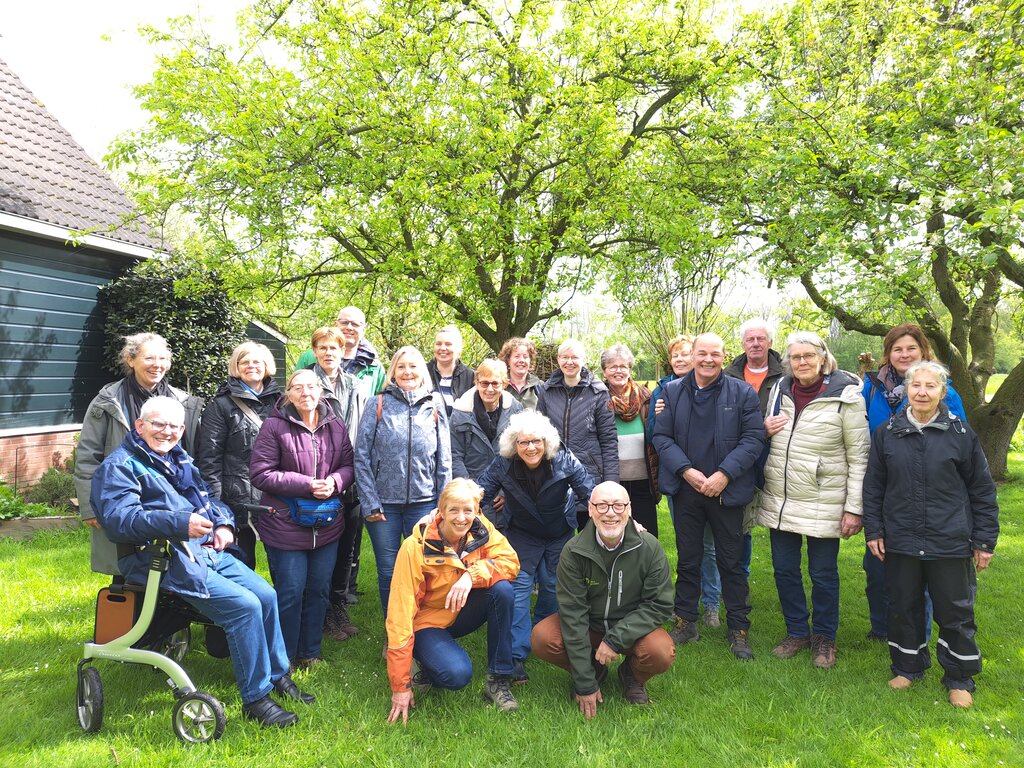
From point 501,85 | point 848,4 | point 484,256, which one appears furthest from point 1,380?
point 848,4

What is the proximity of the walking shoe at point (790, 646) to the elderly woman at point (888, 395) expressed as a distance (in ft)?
1.84

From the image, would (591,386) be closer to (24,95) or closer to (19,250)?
(19,250)

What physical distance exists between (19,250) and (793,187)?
9.69m

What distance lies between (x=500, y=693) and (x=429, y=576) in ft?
2.47

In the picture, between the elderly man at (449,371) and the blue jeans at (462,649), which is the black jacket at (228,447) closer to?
the elderly man at (449,371)

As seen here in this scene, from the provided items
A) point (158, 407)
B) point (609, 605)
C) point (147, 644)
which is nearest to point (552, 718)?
point (609, 605)

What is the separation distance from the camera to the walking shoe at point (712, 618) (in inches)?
188

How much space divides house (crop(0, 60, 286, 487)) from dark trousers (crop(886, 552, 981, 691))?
966 centimetres

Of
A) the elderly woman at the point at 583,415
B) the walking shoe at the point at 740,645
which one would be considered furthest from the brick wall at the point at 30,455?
the walking shoe at the point at 740,645

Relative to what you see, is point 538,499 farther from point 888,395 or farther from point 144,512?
point 888,395

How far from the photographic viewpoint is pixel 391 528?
414cm

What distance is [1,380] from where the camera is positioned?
8398mm

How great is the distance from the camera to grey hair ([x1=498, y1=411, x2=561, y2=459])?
12.8ft

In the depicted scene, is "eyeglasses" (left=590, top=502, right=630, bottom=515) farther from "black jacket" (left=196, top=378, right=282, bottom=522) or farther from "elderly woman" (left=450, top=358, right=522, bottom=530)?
"black jacket" (left=196, top=378, right=282, bottom=522)
